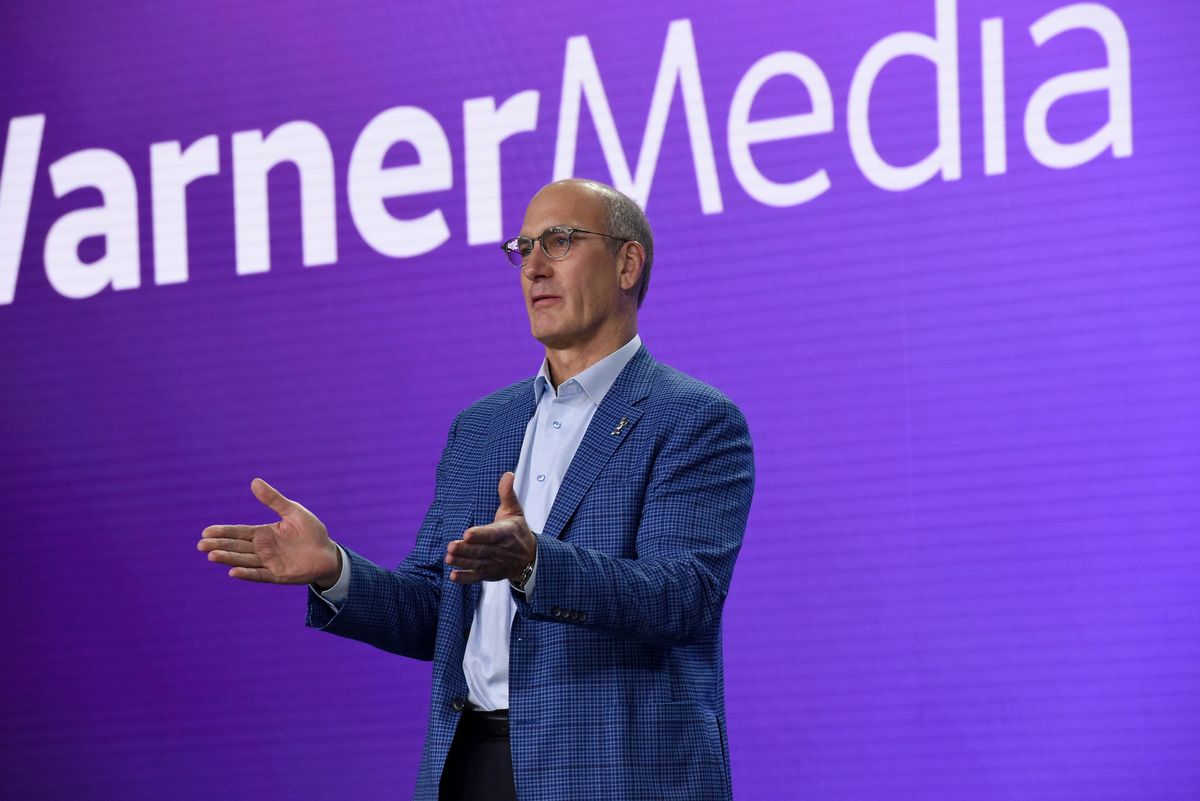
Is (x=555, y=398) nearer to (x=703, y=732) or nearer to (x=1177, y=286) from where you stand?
(x=703, y=732)

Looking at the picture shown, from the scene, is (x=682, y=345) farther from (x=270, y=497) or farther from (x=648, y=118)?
(x=270, y=497)

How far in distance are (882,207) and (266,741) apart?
2.04 meters

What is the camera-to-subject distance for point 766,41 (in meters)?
3.36

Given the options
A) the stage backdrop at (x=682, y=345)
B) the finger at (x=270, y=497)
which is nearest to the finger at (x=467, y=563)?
the finger at (x=270, y=497)

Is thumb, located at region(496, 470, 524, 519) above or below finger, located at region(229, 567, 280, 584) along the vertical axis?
above

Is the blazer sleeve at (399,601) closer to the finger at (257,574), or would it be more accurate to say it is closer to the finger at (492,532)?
the finger at (257,574)

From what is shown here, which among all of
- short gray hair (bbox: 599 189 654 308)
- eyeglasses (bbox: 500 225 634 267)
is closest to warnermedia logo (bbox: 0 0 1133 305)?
short gray hair (bbox: 599 189 654 308)

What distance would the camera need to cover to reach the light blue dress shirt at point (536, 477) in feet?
6.28

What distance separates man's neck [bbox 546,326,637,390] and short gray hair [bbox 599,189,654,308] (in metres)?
0.07

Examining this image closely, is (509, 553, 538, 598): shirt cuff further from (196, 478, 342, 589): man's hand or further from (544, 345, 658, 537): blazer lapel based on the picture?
(196, 478, 342, 589): man's hand

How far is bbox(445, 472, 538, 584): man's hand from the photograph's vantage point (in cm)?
155

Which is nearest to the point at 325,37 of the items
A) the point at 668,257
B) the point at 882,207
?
the point at 668,257

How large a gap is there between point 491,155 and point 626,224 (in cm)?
147

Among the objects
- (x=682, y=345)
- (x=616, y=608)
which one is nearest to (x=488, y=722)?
(x=616, y=608)
